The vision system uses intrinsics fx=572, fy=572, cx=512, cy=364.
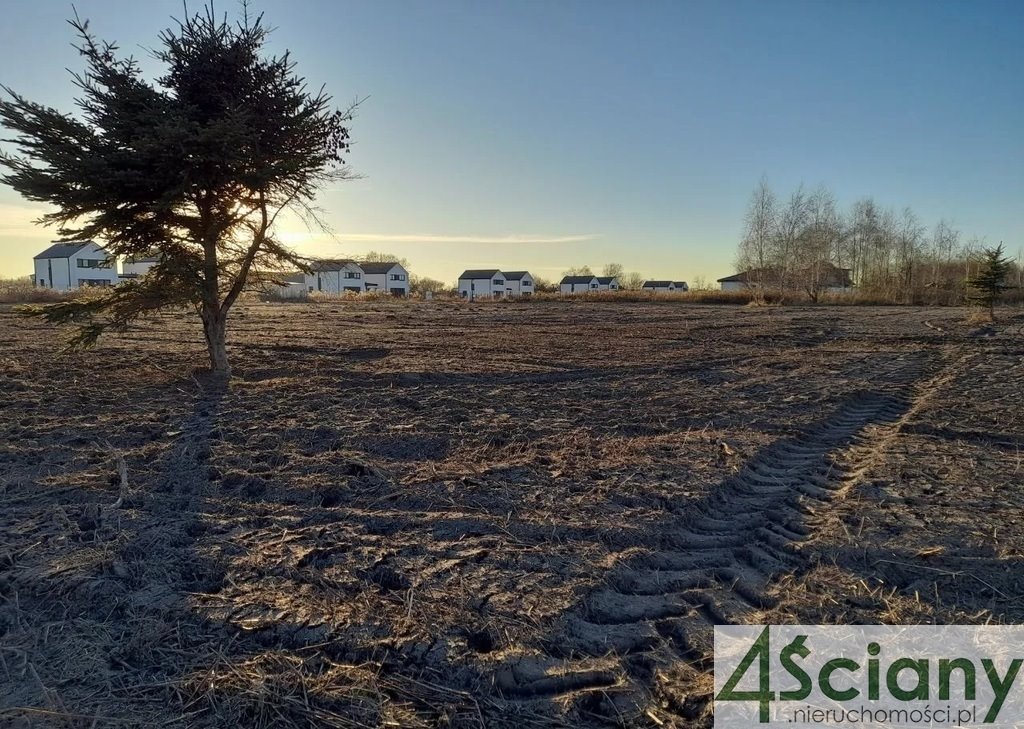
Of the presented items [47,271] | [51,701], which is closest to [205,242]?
[51,701]

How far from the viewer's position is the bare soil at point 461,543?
251 cm

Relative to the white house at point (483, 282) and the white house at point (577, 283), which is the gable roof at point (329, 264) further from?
the white house at point (577, 283)

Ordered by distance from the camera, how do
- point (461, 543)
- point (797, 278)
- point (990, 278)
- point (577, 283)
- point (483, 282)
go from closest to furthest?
point (461, 543), point (990, 278), point (797, 278), point (483, 282), point (577, 283)

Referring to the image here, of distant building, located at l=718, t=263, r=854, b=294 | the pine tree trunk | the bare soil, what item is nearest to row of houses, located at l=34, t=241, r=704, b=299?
distant building, located at l=718, t=263, r=854, b=294

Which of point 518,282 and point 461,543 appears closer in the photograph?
point 461,543

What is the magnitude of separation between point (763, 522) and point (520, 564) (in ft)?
6.30

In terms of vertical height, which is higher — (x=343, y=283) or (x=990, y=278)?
(x=343, y=283)

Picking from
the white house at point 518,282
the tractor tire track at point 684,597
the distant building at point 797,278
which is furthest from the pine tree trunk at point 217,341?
the white house at point 518,282

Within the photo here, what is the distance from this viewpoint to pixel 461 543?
3812 mm

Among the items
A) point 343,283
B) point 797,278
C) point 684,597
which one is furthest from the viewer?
Result: point 343,283

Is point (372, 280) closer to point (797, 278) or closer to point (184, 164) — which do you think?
point (797, 278)

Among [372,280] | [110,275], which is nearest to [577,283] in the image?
[372,280]

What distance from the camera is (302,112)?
9375 mm

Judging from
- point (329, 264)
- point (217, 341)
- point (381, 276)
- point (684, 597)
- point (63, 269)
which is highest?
point (381, 276)
